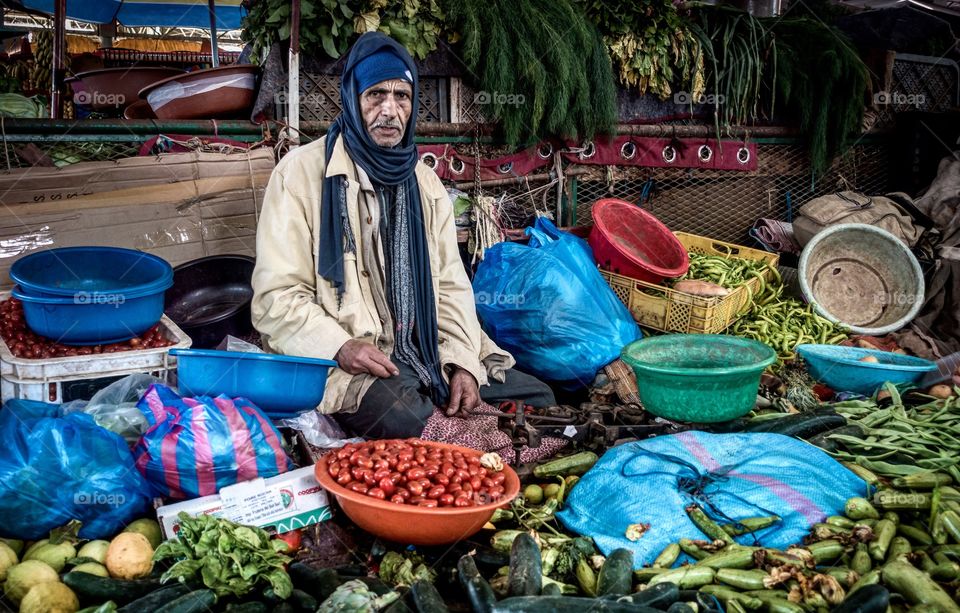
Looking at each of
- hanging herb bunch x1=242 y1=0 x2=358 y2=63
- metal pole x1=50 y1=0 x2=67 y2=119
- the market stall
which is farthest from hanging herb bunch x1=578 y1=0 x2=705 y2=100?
metal pole x1=50 y1=0 x2=67 y2=119

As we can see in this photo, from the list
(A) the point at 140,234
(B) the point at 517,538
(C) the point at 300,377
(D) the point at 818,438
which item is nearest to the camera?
(B) the point at 517,538

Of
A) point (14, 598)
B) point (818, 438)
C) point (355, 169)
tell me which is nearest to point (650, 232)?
point (818, 438)

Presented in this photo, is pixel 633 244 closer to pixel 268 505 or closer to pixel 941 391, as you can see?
pixel 941 391

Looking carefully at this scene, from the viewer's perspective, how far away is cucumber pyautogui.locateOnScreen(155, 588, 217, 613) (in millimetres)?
2219

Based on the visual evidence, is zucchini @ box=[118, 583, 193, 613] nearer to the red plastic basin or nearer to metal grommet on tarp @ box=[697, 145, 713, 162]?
the red plastic basin

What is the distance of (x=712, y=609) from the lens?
7.86ft

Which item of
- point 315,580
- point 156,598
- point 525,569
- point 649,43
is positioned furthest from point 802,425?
point 649,43

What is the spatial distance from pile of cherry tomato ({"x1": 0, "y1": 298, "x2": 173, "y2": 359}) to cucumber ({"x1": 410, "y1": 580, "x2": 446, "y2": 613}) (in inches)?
68.0

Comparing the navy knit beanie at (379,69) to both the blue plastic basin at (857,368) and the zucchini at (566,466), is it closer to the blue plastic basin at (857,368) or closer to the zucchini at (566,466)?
the zucchini at (566,466)

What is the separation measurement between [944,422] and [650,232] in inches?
88.2

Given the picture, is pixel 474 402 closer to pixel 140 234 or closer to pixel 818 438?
pixel 818 438

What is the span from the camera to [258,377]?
3008 millimetres

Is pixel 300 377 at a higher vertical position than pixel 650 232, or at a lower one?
lower

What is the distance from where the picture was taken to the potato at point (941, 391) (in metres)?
4.25
